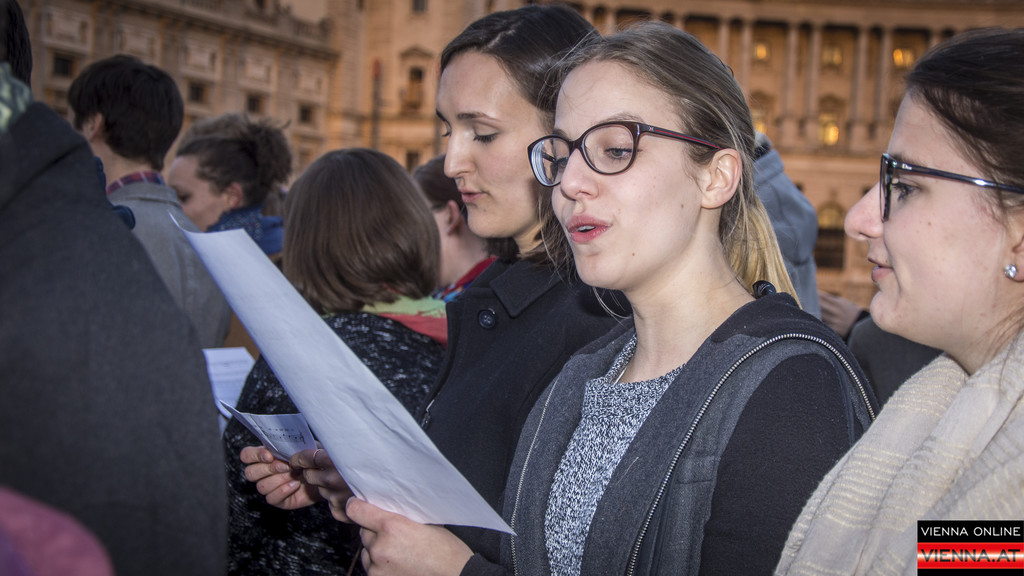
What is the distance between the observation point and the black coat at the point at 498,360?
7.39 feet

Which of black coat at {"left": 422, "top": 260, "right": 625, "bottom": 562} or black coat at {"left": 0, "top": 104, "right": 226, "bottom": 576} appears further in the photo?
black coat at {"left": 422, "top": 260, "right": 625, "bottom": 562}

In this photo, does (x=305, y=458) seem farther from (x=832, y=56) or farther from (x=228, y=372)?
(x=832, y=56)

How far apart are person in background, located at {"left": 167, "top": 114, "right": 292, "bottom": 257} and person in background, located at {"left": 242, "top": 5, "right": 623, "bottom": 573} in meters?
3.29

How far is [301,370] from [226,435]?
1369 millimetres

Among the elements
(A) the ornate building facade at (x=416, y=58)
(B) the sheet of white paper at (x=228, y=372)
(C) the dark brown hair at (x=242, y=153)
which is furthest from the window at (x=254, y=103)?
(B) the sheet of white paper at (x=228, y=372)

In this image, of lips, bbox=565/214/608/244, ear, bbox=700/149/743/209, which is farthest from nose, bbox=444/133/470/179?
ear, bbox=700/149/743/209

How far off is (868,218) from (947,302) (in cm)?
25

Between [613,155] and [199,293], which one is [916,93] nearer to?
[613,155]

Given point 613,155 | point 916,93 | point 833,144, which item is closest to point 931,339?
point 916,93

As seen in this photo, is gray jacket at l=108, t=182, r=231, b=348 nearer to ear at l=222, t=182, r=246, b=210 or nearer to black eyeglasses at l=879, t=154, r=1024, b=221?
ear at l=222, t=182, r=246, b=210

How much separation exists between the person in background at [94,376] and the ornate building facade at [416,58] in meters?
22.9

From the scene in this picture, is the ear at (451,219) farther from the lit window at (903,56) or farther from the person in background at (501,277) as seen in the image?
the lit window at (903,56)

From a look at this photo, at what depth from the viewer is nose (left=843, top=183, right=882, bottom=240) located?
1.63 meters

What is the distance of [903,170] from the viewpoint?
1516 mm
